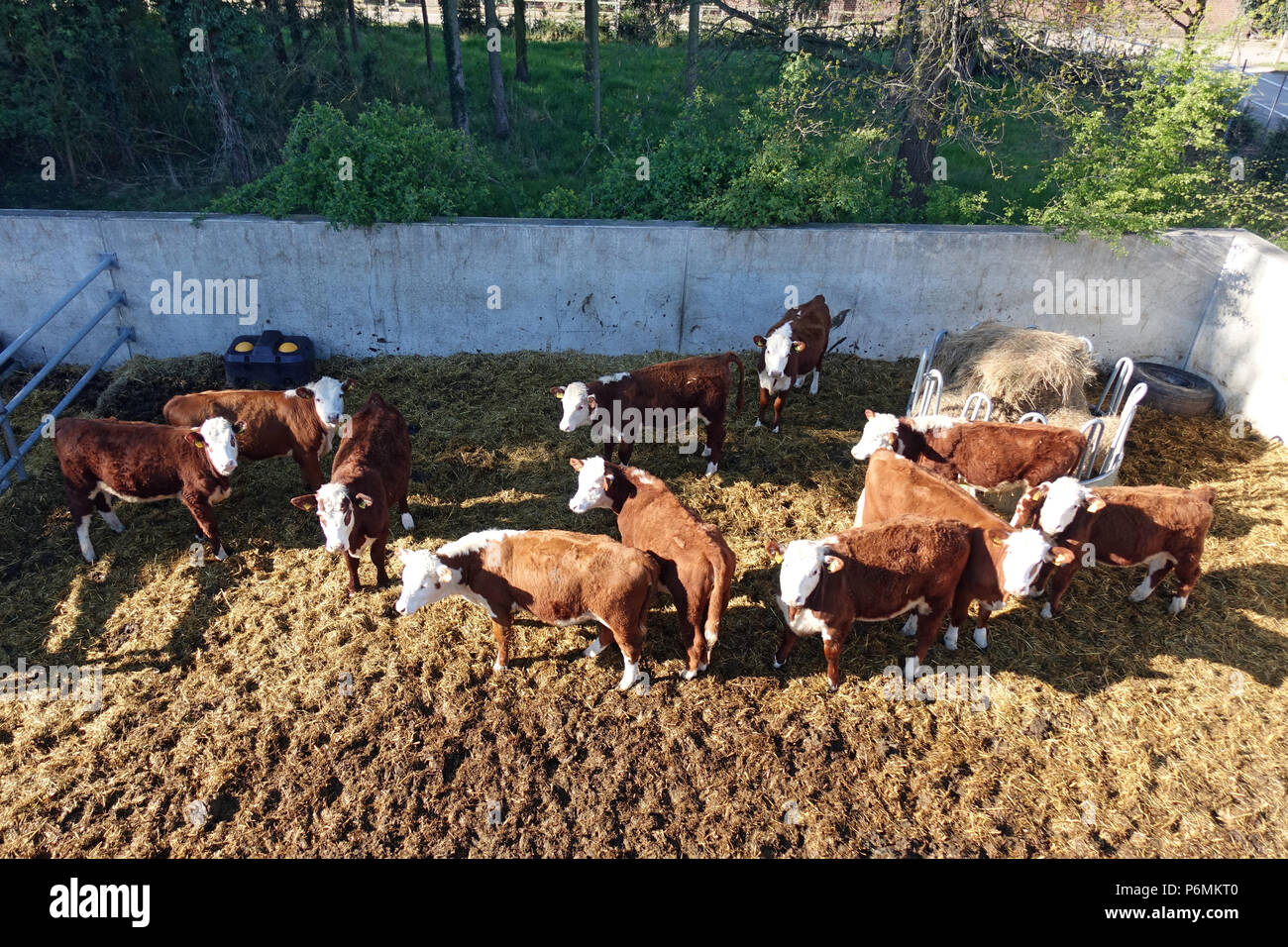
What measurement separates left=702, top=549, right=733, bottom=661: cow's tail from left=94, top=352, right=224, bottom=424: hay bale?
6424mm

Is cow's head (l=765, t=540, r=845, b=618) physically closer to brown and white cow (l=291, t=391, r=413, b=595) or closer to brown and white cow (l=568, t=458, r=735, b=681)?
brown and white cow (l=568, t=458, r=735, b=681)

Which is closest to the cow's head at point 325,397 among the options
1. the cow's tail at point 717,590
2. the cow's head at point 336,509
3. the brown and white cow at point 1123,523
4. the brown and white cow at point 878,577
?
the cow's head at point 336,509

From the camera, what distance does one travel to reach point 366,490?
593 centimetres

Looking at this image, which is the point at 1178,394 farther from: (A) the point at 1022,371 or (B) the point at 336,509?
(B) the point at 336,509

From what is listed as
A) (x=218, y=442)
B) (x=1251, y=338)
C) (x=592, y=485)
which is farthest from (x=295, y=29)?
(x=1251, y=338)

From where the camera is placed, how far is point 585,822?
4.66 meters

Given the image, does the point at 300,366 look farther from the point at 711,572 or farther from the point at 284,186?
the point at 711,572

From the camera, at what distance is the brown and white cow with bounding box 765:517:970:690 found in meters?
5.16

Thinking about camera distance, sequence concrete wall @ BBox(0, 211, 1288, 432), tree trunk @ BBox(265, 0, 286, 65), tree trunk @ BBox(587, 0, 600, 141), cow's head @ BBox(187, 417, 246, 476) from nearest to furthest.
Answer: cow's head @ BBox(187, 417, 246, 476) → concrete wall @ BBox(0, 211, 1288, 432) → tree trunk @ BBox(587, 0, 600, 141) → tree trunk @ BBox(265, 0, 286, 65)

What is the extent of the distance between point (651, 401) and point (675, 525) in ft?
7.07

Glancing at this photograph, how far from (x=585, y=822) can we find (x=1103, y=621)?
4275 mm

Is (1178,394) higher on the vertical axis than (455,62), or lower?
lower
